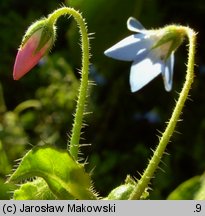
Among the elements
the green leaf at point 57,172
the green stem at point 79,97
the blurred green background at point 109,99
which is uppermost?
the green stem at point 79,97

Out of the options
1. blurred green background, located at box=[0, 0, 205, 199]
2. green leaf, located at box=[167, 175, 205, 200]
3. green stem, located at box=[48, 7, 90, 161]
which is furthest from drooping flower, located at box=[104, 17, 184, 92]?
blurred green background, located at box=[0, 0, 205, 199]

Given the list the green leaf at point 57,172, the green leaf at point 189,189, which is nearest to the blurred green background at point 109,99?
the green leaf at point 189,189

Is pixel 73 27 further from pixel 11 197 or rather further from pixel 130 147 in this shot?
pixel 11 197

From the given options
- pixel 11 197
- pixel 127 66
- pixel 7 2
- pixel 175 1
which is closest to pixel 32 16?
pixel 7 2

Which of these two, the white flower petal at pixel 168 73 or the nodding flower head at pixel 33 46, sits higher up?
the nodding flower head at pixel 33 46

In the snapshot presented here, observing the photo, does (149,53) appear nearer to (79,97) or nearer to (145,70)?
(145,70)

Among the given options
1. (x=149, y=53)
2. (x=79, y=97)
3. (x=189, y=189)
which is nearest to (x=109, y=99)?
(x=149, y=53)

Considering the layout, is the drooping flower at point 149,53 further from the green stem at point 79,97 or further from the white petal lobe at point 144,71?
the green stem at point 79,97
